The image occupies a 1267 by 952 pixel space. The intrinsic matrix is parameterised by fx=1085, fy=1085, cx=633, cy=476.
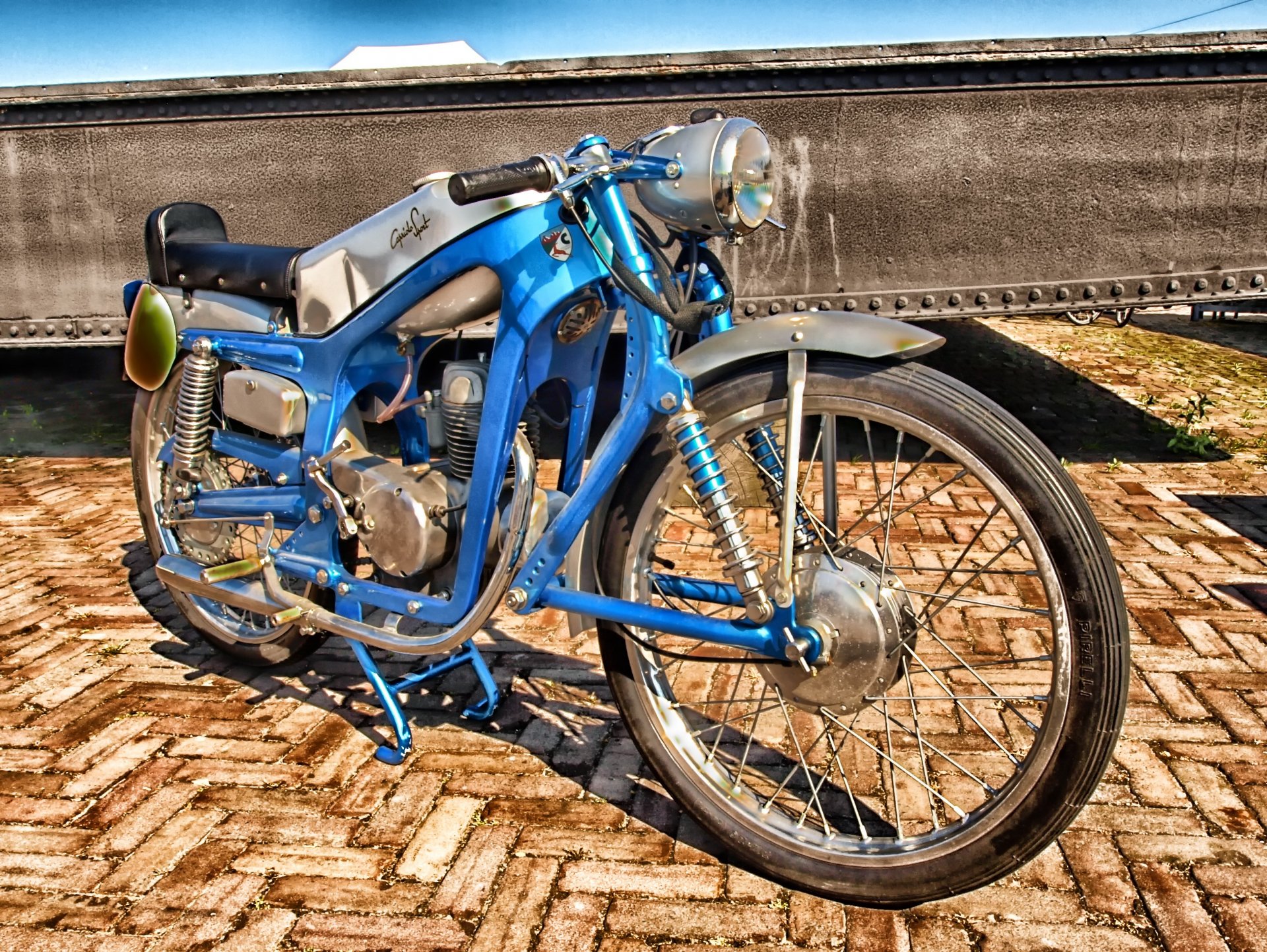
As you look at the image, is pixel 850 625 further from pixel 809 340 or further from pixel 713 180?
pixel 713 180

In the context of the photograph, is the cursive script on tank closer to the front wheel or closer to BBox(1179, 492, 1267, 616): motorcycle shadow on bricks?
the front wheel

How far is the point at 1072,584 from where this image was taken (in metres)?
2.13

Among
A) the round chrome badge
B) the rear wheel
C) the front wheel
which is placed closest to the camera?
the front wheel

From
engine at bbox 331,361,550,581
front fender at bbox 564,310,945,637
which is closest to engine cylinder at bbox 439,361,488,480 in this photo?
engine at bbox 331,361,550,581

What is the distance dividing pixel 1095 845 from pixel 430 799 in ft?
5.53

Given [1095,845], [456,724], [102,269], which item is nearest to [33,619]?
[456,724]

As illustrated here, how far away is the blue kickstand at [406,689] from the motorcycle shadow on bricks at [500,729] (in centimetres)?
6

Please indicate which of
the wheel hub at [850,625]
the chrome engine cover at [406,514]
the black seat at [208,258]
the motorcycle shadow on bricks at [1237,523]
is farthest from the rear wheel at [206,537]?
→ the motorcycle shadow on bricks at [1237,523]

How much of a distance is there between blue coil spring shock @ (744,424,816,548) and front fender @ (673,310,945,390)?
20 centimetres

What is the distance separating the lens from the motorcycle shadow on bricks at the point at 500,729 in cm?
287

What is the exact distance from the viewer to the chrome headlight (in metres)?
2.29

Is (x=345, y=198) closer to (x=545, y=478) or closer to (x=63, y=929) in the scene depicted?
(x=545, y=478)

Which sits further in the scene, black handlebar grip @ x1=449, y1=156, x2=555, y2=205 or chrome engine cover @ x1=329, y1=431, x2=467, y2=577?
chrome engine cover @ x1=329, y1=431, x2=467, y2=577

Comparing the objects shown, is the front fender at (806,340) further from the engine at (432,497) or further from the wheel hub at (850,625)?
the engine at (432,497)
